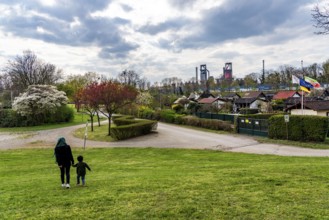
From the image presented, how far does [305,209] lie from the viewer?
203 inches

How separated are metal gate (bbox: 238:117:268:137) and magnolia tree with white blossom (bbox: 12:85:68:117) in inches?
1134

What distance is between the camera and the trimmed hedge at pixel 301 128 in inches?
824

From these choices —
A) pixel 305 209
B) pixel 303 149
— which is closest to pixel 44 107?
pixel 303 149

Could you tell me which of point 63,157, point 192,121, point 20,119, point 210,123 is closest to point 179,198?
point 63,157

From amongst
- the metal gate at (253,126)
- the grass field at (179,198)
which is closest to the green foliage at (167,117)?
the metal gate at (253,126)

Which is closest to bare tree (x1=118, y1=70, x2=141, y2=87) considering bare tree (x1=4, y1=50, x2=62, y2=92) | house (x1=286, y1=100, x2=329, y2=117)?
bare tree (x1=4, y1=50, x2=62, y2=92)

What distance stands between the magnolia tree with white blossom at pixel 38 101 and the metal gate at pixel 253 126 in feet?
94.5

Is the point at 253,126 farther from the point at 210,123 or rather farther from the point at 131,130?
the point at 131,130

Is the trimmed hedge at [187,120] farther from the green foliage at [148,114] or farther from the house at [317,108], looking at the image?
the house at [317,108]

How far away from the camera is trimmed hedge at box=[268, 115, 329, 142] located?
20.9 metres

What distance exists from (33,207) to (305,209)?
5.35 m

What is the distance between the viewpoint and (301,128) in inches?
862

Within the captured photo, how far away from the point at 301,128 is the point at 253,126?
5445 mm

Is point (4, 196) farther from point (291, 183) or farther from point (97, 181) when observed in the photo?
point (291, 183)
